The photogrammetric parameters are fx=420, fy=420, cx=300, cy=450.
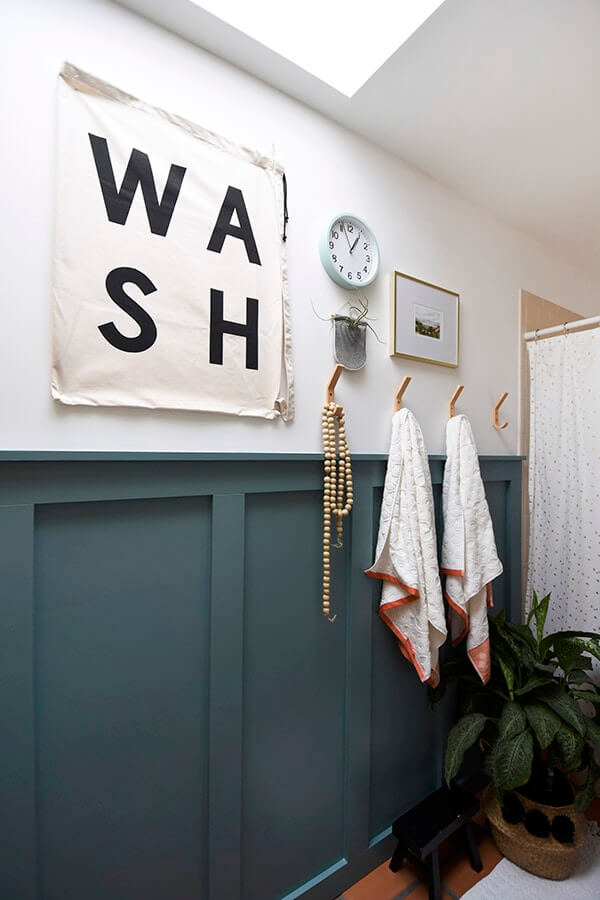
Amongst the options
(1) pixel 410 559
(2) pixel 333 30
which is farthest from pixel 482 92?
(1) pixel 410 559

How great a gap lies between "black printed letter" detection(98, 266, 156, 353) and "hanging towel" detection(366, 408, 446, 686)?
74cm

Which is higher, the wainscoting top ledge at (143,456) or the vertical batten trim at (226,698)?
the wainscoting top ledge at (143,456)

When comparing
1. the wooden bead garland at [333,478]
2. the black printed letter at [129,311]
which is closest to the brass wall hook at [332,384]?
the wooden bead garland at [333,478]

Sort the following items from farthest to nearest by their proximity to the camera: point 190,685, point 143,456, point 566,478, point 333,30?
1. point 566,478
2. point 333,30
3. point 190,685
4. point 143,456

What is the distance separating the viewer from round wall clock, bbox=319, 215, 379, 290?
117 cm

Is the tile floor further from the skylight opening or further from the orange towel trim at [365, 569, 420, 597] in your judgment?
the skylight opening

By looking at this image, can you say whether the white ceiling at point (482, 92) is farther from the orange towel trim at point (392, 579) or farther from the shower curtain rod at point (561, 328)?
the orange towel trim at point (392, 579)

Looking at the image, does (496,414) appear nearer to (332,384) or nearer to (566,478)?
(566,478)

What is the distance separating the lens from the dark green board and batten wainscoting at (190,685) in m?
0.82

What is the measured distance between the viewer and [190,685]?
0.99 meters

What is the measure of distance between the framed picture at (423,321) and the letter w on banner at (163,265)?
16.6 inches

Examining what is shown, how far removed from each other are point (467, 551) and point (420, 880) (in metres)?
0.96

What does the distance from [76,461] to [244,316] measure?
0.52 metres

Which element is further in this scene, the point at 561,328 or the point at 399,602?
the point at 561,328
